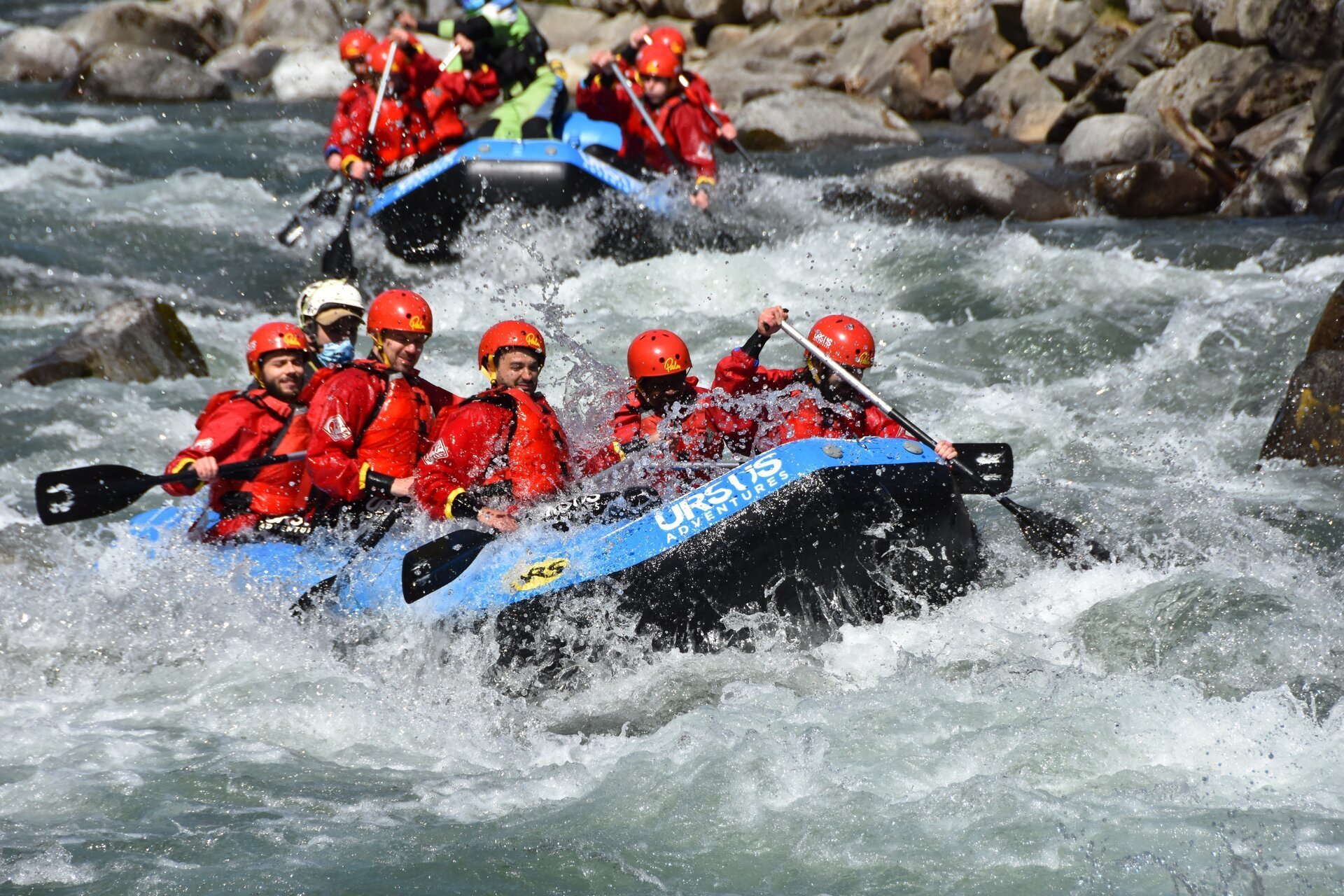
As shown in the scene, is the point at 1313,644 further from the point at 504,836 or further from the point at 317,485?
the point at 317,485

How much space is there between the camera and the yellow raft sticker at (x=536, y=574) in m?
4.81

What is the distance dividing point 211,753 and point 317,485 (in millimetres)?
1158

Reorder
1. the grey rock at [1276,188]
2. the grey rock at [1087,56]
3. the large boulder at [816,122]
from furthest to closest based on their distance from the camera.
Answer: the large boulder at [816,122] → the grey rock at [1087,56] → the grey rock at [1276,188]

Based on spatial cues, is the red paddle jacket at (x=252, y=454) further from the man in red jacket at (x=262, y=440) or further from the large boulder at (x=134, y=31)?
the large boulder at (x=134, y=31)

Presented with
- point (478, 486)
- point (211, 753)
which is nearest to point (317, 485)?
point (478, 486)

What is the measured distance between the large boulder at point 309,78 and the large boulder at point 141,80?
1045 millimetres

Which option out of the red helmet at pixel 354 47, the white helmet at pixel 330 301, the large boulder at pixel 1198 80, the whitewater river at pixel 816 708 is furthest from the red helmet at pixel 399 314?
the large boulder at pixel 1198 80

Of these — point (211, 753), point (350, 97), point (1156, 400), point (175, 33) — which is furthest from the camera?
point (175, 33)

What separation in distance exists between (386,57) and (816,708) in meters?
7.98

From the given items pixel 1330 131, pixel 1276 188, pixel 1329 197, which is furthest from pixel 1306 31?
pixel 1329 197

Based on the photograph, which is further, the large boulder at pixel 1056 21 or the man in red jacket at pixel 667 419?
the large boulder at pixel 1056 21

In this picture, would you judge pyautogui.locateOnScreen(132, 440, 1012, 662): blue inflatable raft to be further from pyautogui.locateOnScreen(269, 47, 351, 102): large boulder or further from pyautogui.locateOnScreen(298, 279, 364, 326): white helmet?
pyautogui.locateOnScreen(269, 47, 351, 102): large boulder

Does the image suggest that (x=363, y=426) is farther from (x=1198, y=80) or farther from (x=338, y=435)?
(x=1198, y=80)

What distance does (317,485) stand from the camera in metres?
5.36
